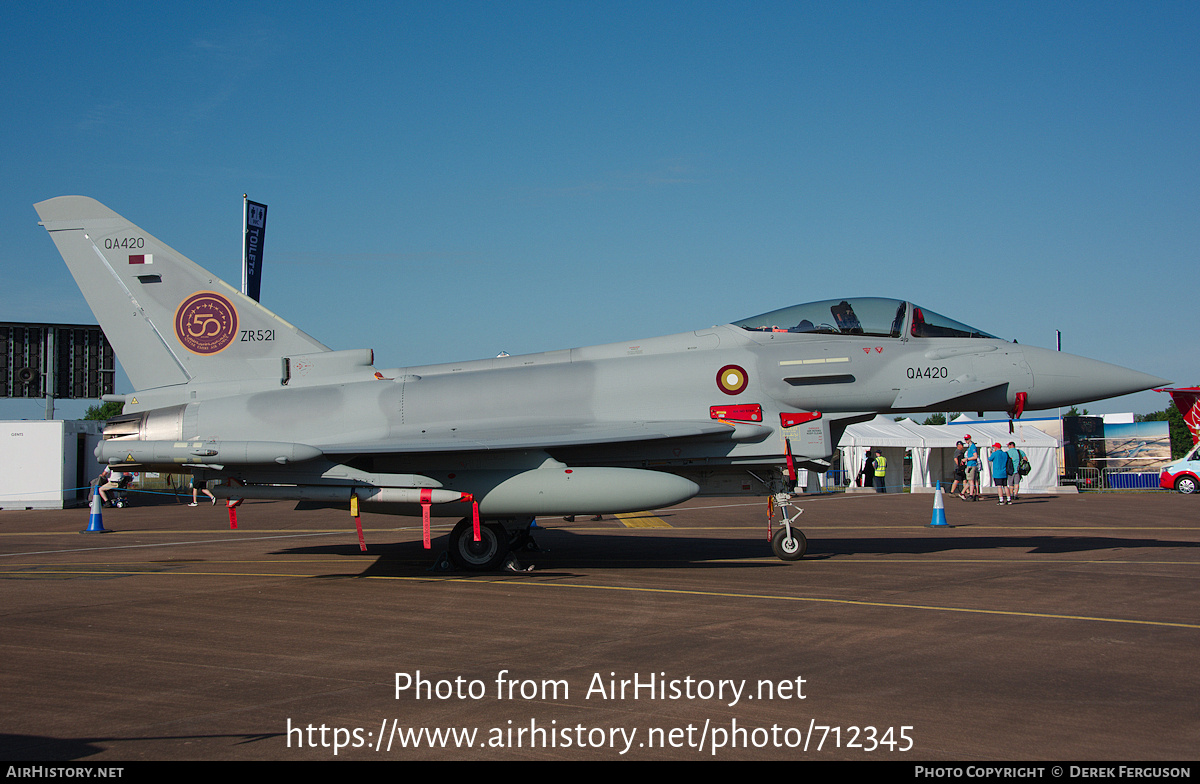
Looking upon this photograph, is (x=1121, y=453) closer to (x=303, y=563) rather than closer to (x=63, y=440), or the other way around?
(x=303, y=563)

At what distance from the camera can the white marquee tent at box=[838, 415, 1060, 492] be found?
1212 inches

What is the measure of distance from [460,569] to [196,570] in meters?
3.71

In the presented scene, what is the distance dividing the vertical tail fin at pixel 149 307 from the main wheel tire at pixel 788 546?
24.5ft

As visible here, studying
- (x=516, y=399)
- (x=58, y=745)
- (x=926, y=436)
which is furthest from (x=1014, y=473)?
(x=58, y=745)

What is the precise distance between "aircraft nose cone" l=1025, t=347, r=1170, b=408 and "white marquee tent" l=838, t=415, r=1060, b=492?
1910 cm

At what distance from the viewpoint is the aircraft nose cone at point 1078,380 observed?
35.4ft

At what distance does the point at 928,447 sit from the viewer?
3105 centimetres

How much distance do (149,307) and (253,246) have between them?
14192 mm

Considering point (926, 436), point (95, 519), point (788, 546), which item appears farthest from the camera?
point (926, 436)

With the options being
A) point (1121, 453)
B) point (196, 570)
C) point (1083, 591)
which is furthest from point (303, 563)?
point (1121, 453)

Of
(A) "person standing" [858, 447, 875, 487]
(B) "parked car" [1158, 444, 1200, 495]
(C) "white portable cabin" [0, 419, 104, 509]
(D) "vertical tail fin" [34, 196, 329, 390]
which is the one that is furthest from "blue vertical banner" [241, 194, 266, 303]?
(B) "parked car" [1158, 444, 1200, 495]

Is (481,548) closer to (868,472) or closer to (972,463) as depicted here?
(972,463)

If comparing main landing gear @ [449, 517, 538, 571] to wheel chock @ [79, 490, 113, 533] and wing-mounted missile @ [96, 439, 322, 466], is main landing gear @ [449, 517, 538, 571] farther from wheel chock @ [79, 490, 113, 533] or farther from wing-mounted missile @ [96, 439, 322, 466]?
wheel chock @ [79, 490, 113, 533]
